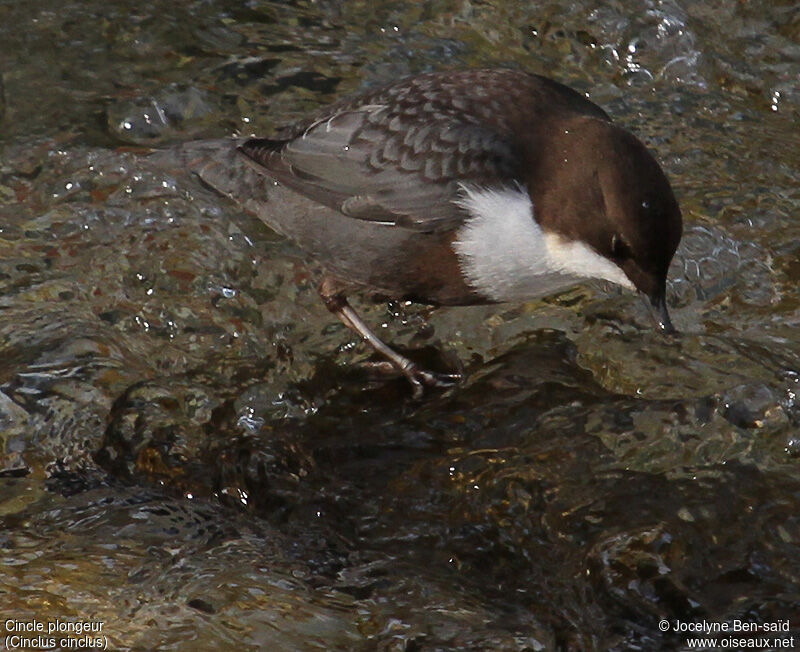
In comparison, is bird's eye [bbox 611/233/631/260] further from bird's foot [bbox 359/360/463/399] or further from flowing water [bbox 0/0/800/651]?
bird's foot [bbox 359/360/463/399]

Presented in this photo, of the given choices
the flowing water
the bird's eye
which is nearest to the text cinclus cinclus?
the bird's eye

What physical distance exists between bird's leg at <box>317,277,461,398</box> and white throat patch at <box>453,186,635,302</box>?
503 millimetres

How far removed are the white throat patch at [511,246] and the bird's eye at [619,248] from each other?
0.10 metres

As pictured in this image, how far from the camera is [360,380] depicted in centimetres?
457

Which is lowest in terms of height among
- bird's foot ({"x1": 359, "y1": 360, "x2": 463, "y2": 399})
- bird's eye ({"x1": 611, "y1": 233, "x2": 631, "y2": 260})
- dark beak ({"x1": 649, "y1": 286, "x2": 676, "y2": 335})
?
bird's foot ({"x1": 359, "y1": 360, "x2": 463, "y2": 399})

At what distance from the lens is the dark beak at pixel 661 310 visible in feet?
13.2

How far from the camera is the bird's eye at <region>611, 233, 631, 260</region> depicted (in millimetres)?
3887

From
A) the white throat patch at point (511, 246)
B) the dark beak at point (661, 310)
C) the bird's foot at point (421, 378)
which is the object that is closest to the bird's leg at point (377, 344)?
the bird's foot at point (421, 378)

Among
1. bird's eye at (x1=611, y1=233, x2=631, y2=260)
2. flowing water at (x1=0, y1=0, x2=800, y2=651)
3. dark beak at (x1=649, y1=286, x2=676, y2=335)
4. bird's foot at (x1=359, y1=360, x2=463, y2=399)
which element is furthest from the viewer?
bird's foot at (x1=359, y1=360, x2=463, y2=399)

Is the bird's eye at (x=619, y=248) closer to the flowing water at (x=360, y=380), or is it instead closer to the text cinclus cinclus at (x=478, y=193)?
the text cinclus cinclus at (x=478, y=193)

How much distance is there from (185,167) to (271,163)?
565mm

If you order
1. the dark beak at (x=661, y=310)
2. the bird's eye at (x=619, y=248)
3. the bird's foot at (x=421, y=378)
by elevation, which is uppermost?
the bird's eye at (x=619, y=248)

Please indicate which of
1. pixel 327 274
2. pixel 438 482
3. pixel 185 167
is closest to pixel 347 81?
pixel 185 167

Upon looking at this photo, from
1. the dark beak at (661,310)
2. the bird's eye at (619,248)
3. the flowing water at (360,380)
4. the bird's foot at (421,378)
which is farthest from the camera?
the bird's foot at (421,378)
